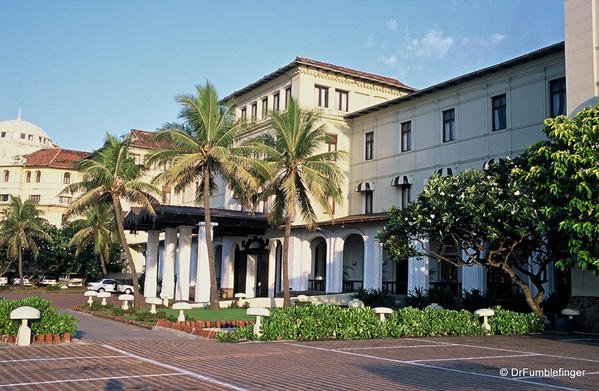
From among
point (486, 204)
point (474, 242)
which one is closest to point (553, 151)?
point (486, 204)

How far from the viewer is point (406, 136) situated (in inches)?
1336

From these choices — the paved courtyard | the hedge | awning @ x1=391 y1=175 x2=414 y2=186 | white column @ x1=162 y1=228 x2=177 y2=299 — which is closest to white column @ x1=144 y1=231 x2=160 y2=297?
white column @ x1=162 y1=228 x2=177 y2=299

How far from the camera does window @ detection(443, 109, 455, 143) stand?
31000 mm

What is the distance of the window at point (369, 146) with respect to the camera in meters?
36.5

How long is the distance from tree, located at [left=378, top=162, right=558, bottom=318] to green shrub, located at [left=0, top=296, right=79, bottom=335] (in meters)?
11.3

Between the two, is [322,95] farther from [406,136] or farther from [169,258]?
[169,258]

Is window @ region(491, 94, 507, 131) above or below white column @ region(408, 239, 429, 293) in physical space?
above

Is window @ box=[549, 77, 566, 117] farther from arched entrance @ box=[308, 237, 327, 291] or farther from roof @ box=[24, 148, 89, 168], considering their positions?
roof @ box=[24, 148, 89, 168]

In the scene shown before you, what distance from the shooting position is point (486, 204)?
18.7 metres

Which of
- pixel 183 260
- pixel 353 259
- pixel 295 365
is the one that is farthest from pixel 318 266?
pixel 295 365

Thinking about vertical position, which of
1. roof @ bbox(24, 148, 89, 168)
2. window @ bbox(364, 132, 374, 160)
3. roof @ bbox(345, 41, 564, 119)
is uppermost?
roof @ bbox(24, 148, 89, 168)

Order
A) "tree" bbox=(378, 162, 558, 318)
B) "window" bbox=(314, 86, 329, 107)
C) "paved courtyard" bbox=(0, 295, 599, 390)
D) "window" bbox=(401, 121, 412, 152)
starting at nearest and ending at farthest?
1. "paved courtyard" bbox=(0, 295, 599, 390)
2. "tree" bbox=(378, 162, 558, 318)
3. "window" bbox=(401, 121, 412, 152)
4. "window" bbox=(314, 86, 329, 107)

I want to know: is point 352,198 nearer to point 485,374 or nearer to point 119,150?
point 119,150

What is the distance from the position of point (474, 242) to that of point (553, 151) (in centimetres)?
414
